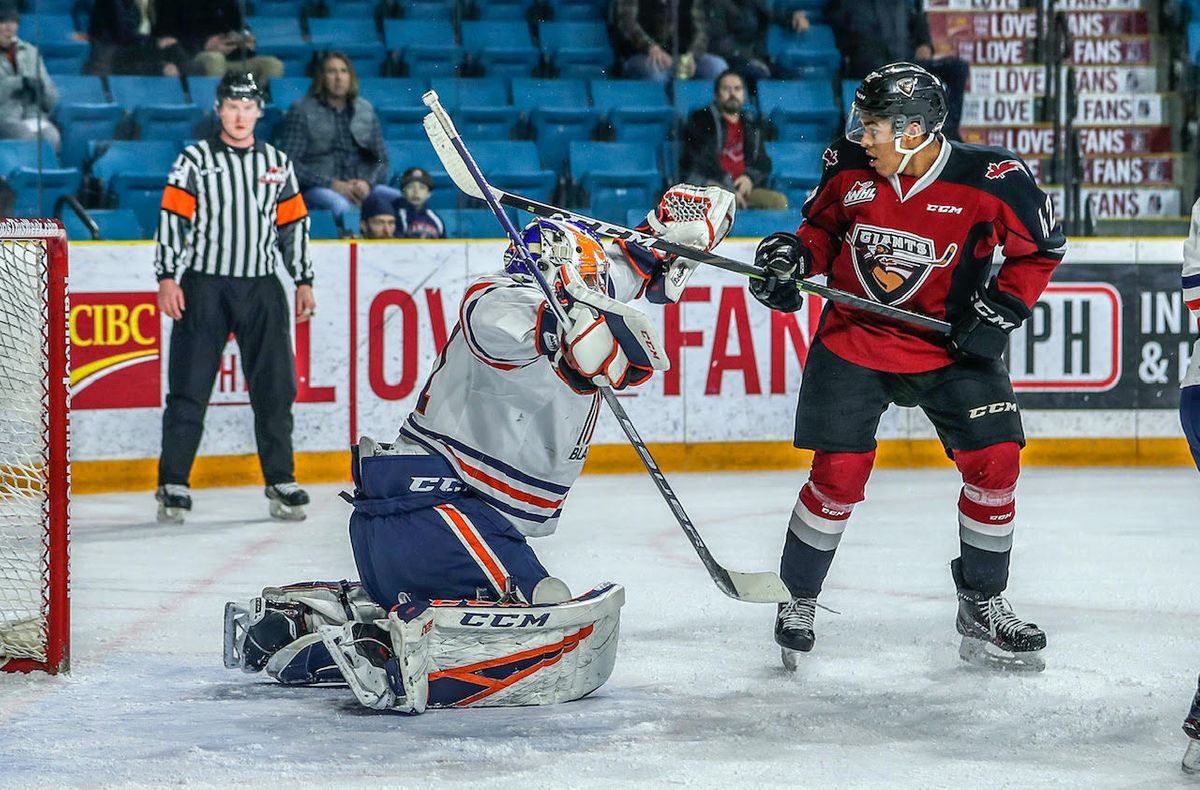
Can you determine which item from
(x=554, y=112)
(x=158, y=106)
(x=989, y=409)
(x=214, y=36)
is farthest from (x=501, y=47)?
(x=989, y=409)

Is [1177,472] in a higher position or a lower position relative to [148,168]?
lower

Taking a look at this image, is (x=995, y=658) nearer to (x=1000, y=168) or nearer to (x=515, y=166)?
(x=1000, y=168)

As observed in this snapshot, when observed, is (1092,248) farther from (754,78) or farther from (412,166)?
(412,166)

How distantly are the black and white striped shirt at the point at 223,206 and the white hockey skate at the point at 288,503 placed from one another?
636 mm

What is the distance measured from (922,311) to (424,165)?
3.28 m

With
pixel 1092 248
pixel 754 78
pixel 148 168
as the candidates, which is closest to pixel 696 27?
pixel 754 78

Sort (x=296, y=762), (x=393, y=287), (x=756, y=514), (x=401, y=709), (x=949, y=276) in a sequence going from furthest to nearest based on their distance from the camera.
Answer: (x=393, y=287)
(x=756, y=514)
(x=949, y=276)
(x=401, y=709)
(x=296, y=762)

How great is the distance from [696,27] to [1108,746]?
4381 mm

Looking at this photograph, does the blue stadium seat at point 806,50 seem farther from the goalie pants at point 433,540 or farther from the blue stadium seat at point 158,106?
the goalie pants at point 433,540

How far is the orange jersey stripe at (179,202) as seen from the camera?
16.3 ft

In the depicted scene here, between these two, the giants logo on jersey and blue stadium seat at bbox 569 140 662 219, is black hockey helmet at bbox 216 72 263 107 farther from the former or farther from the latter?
the giants logo on jersey

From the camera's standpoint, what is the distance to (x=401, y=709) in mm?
2719

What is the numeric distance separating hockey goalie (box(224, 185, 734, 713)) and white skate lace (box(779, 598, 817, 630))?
17.2 inches

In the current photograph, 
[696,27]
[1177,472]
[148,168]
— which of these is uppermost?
[696,27]
